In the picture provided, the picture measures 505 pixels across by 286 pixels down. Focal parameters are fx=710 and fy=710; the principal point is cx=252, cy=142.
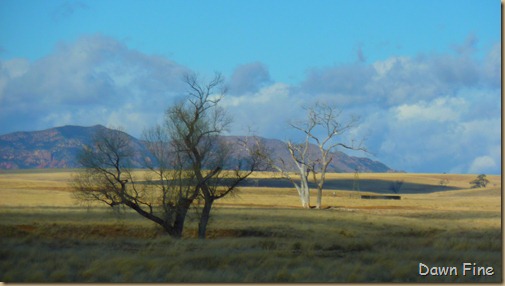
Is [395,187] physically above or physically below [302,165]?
below

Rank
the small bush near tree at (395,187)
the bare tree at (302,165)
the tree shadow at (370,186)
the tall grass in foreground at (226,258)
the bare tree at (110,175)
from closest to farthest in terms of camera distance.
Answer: the tall grass in foreground at (226,258), the bare tree at (110,175), the bare tree at (302,165), the small bush near tree at (395,187), the tree shadow at (370,186)

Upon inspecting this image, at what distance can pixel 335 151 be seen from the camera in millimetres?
72438

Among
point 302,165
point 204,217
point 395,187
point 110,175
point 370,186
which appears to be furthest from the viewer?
point 370,186

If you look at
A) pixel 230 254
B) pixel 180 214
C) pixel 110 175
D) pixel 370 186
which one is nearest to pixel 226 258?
pixel 230 254

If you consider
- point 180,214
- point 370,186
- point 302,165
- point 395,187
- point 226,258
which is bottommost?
point 226,258

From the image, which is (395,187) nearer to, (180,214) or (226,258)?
(180,214)

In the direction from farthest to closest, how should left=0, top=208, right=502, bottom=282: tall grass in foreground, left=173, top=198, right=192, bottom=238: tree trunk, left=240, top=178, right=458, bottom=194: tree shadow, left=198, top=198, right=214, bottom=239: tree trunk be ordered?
left=240, top=178, right=458, bottom=194: tree shadow < left=198, top=198, right=214, bottom=239: tree trunk < left=173, top=198, right=192, bottom=238: tree trunk < left=0, top=208, right=502, bottom=282: tall grass in foreground

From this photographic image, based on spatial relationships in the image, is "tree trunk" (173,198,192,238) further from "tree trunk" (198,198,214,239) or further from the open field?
the open field

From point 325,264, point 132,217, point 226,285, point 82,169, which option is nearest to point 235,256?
point 325,264

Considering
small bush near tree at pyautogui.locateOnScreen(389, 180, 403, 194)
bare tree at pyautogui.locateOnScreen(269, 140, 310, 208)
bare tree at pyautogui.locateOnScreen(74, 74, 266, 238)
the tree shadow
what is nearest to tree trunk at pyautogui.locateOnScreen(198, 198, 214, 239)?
bare tree at pyautogui.locateOnScreen(74, 74, 266, 238)

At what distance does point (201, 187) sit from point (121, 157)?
3961 mm

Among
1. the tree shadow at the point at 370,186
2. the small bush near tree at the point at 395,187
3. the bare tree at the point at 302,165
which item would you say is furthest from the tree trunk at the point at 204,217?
the small bush near tree at the point at 395,187

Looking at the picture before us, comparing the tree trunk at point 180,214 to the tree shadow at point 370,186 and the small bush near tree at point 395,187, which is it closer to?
the tree shadow at point 370,186

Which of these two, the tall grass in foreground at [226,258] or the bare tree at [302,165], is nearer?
the tall grass in foreground at [226,258]
